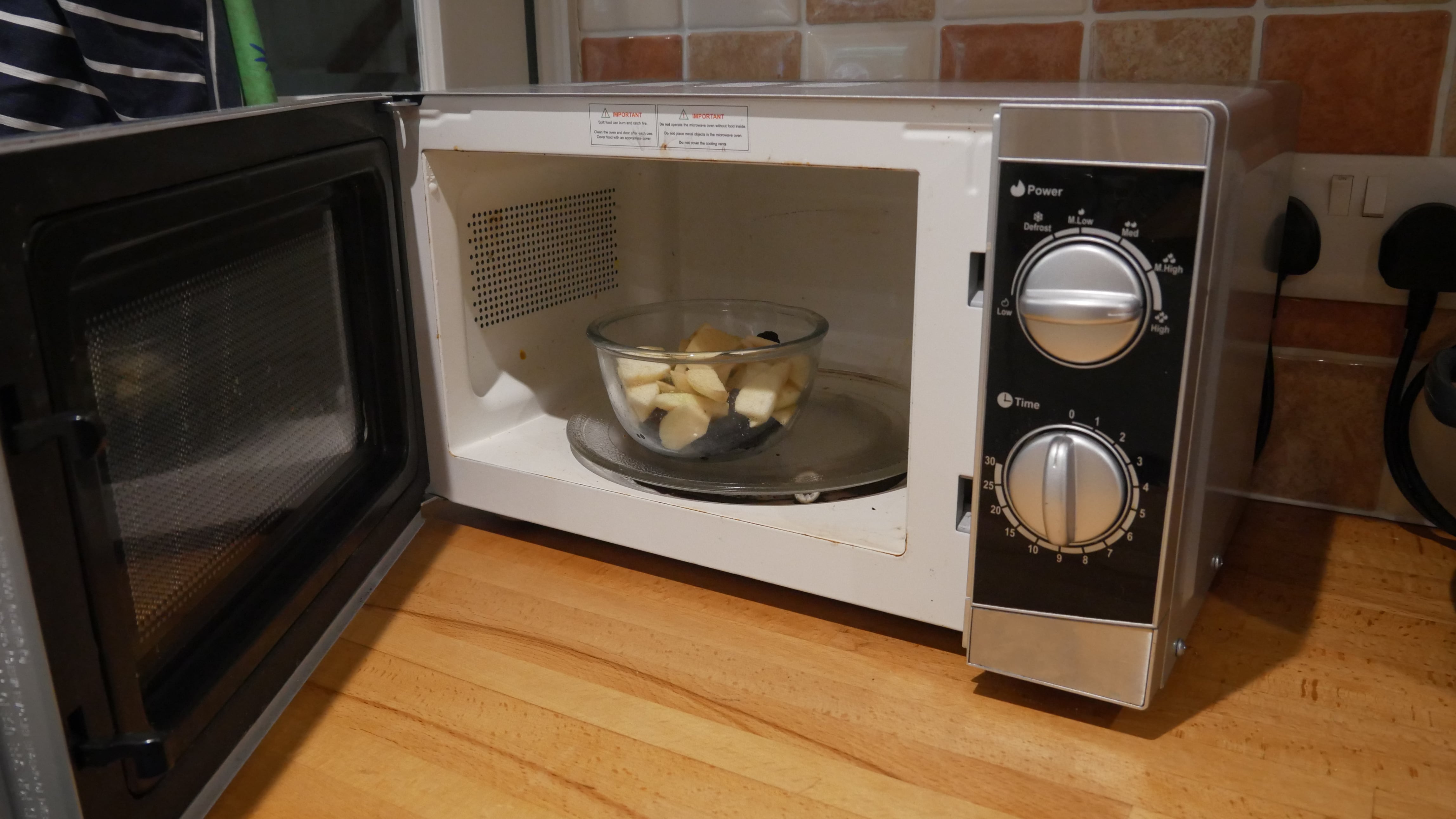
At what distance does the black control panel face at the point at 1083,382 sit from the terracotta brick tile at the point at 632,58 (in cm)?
61

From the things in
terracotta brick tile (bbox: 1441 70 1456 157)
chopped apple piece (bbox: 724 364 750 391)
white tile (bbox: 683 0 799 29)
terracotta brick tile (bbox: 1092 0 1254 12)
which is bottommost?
chopped apple piece (bbox: 724 364 750 391)

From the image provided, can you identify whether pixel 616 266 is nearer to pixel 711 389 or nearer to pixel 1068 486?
pixel 711 389

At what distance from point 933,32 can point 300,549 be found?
660mm

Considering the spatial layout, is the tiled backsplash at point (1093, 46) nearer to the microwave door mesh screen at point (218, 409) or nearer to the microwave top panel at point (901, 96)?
the microwave top panel at point (901, 96)

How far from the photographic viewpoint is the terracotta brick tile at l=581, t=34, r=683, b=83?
3.39 ft

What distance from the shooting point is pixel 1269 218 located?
66cm

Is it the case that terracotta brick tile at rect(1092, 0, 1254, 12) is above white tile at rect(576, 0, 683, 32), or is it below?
below

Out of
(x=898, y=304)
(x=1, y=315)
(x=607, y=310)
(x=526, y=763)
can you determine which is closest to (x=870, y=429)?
(x=898, y=304)

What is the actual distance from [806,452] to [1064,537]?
295mm

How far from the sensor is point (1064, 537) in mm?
538

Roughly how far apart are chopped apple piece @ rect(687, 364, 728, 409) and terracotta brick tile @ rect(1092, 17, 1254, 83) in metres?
0.41

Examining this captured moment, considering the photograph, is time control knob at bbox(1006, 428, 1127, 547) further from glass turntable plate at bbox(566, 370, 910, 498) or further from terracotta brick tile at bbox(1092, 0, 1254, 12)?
terracotta brick tile at bbox(1092, 0, 1254, 12)

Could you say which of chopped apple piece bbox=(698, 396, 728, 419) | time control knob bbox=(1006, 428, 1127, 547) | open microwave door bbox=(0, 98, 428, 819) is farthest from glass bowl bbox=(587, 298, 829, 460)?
time control knob bbox=(1006, 428, 1127, 547)

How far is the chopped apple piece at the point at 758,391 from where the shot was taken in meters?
0.78
